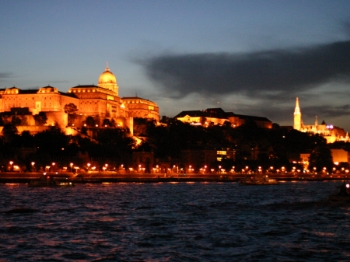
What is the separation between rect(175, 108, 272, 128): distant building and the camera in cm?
15012

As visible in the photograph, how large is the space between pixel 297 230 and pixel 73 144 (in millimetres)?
72054

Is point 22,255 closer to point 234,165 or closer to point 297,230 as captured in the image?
point 297,230

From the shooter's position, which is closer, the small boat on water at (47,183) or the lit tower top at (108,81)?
the small boat on water at (47,183)

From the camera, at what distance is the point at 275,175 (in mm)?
107938

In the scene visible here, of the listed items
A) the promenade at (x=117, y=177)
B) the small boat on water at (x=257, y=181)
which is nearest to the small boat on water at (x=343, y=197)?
the promenade at (x=117, y=177)

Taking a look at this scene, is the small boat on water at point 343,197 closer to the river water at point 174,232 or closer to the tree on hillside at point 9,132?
the river water at point 174,232

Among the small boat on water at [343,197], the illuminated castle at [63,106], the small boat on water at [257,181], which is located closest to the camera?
the small boat on water at [343,197]

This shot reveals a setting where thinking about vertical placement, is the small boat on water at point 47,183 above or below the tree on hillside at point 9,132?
below

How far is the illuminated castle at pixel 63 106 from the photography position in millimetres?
105938

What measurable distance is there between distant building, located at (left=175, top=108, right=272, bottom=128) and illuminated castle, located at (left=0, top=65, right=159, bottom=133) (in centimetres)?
2525

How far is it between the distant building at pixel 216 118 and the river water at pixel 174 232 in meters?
106

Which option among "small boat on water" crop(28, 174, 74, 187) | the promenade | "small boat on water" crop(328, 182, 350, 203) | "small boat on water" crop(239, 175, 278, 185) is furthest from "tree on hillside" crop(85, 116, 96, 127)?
"small boat on water" crop(328, 182, 350, 203)

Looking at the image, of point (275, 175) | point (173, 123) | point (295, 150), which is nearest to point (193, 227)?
point (275, 175)

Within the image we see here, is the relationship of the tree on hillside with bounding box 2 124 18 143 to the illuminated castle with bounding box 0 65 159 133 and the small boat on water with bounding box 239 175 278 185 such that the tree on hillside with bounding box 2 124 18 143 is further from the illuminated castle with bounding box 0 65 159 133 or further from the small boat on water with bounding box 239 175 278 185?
the small boat on water with bounding box 239 175 278 185
